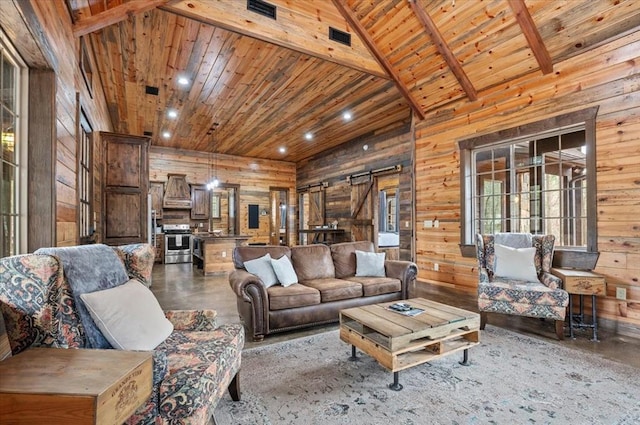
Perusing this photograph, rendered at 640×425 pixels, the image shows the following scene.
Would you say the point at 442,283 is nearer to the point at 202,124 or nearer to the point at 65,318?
the point at 65,318

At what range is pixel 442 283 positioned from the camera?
4.92m

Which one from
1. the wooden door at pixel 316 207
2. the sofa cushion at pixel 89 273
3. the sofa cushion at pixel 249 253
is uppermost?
the wooden door at pixel 316 207

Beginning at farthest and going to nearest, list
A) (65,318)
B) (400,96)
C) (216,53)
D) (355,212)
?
1. (355,212)
2. (400,96)
3. (216,53)
4. (65,318)

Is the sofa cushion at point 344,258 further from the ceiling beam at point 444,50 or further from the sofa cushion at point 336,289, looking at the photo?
the ceiling beam at point 444,50

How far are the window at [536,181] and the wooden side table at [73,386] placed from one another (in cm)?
428

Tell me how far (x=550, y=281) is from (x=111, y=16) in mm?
4996

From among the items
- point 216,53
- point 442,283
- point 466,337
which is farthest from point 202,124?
point 466,337

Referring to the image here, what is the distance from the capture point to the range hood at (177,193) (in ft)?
27.1

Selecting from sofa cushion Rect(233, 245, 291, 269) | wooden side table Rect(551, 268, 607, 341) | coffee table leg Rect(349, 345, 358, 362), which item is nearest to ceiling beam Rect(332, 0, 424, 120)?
sofa cushion Rect(233, 245, 291, 269)

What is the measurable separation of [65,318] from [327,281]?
2.60m

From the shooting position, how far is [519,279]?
3557mm

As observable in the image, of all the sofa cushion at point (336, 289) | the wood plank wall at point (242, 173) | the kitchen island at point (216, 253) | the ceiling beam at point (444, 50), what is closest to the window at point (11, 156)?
the sofa cushion at point (336, 289)

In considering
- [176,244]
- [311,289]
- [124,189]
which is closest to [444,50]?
[311,289]

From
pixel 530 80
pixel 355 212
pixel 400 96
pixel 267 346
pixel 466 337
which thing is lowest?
pixel 267 346
